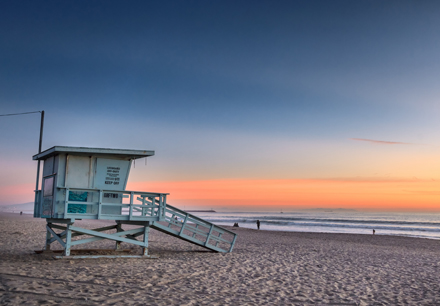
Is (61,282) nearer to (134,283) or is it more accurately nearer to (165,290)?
(134,283)

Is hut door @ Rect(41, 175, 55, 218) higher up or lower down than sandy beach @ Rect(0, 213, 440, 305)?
higher up

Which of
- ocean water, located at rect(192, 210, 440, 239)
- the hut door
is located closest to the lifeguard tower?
the hut door

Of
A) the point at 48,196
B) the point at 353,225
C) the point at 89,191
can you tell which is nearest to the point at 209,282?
the point at 89,191

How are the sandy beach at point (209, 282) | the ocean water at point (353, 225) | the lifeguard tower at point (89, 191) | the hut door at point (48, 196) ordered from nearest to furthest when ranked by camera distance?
the sandy beach at point (209, 282), the lifeguard tower at point (89, 191), the hut door at point (48, 196), the ocean water at point (353, 225)

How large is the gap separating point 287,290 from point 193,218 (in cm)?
715

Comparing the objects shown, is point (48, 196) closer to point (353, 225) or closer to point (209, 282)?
point (209, 282)

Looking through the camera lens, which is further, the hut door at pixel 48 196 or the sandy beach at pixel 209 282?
the hut door at pixel 48 196

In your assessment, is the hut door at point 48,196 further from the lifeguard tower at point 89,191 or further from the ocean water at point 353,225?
the ocean water at point 353,225

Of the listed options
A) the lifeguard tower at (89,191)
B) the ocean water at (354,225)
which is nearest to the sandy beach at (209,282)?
the lifeguard tower at (89,191)

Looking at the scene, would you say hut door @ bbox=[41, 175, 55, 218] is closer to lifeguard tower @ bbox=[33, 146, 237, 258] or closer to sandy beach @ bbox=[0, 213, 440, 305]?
lifeguard tower @ bbox=[33, 146, 237, 258]

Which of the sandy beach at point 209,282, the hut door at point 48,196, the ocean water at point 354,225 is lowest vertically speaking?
the ocean water at point 354,225

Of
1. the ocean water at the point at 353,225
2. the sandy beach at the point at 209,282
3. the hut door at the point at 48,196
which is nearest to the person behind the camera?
the sandy beach at the point at 209,282

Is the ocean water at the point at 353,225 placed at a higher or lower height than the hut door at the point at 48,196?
lower

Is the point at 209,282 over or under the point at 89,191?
under
